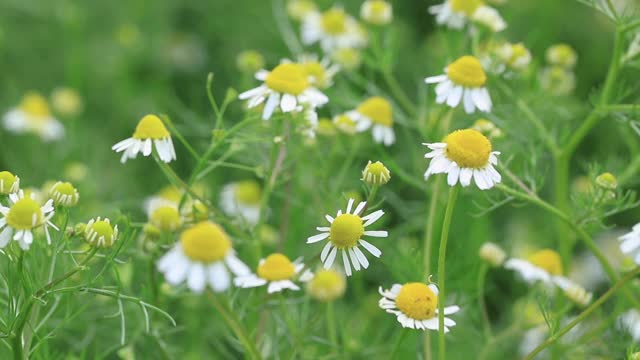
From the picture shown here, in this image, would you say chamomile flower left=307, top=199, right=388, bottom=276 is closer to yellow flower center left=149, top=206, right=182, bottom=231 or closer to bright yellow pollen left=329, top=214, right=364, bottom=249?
bright yellow pollen left=329, top=214, right=364, bottom=249

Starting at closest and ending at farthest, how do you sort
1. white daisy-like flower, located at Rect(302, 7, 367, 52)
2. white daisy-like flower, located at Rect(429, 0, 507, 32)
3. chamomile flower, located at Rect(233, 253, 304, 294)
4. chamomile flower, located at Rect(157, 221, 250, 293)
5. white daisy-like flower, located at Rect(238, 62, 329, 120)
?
chamomile flower, located at Rect(157, 221, 250, 293), chamomile flower, located at Rect(233, 253, 304, 294), white daisy-like flower, located at Rect(238, 62, 329, 120), white daisy-like flower, located at Rect(429, 0, 507, 32), white daisy-like flower, located at Rect(302, 7, 367, 52)

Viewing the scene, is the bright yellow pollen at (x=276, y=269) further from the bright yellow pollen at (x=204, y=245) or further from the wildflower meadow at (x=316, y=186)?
the bright yellow pollen at (x=204, y=245)

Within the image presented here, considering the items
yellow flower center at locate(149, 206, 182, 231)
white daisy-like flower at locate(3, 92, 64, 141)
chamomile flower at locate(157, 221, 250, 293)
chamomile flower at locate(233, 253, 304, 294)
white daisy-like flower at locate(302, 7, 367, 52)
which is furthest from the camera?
white daisy-like flower at locate(3, 92, 64, 141)

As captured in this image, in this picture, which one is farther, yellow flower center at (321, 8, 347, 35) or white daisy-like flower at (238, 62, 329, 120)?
yellow flower center at (321, 8, 347, 35)

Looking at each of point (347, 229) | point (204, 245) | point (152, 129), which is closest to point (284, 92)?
point (152, 129)

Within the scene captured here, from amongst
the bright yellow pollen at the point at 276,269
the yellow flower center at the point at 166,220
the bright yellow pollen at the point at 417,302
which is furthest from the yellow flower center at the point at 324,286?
the yellow flower center at the point at 166,220

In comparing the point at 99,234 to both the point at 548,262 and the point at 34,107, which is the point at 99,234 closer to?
the point at 548,262

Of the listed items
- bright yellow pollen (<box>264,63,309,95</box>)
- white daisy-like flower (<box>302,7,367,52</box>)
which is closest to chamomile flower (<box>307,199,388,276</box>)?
bright yellow pollen (<box>264,63,309,95</box>)
